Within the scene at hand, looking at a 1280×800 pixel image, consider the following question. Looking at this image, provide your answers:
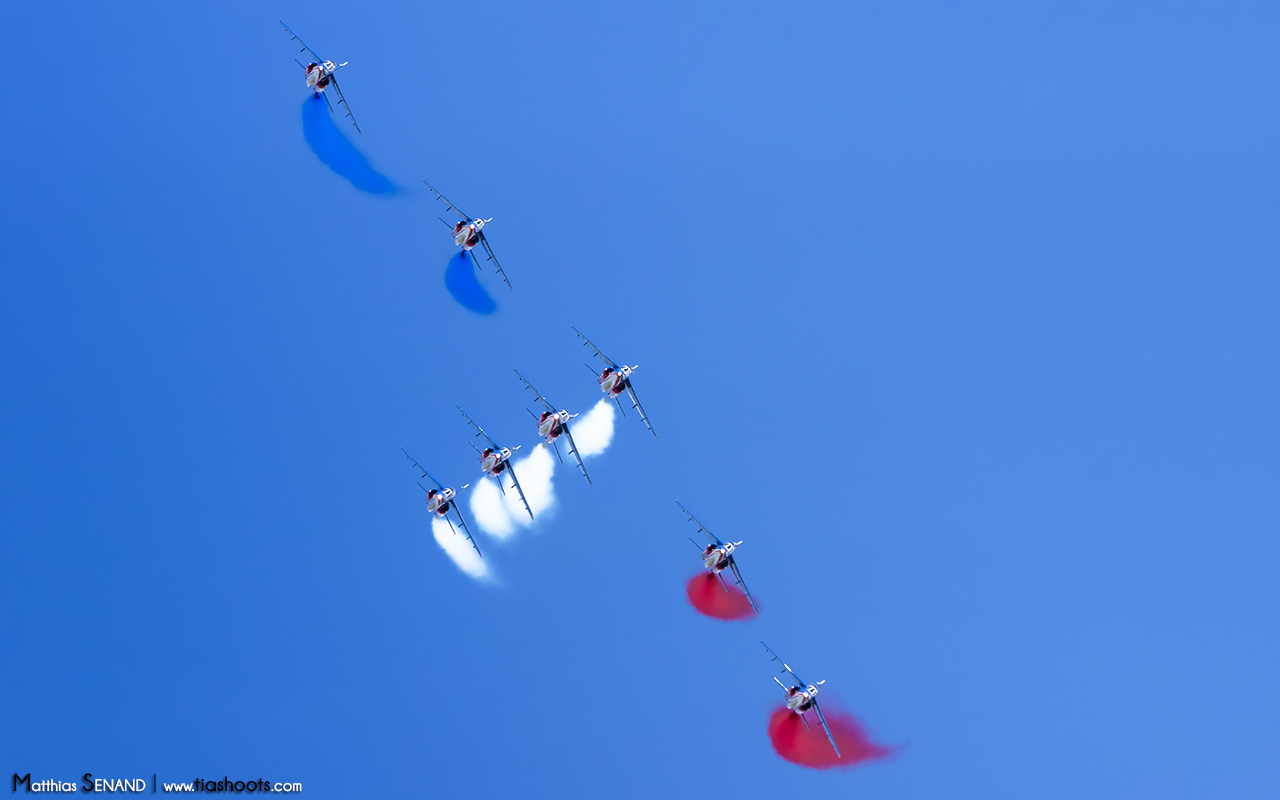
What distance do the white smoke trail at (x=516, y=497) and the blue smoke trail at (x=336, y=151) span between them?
769 inches

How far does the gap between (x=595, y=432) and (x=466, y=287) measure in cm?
1228

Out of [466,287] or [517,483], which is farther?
[466,287]

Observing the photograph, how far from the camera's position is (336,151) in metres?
73.4

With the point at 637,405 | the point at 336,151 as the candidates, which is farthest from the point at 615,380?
the point at 336,151

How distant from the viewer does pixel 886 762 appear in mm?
68250

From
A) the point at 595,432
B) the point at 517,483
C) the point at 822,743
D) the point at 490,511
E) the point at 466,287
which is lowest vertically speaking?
the point at 822,743

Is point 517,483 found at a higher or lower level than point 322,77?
lower

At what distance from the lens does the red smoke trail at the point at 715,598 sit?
68.8 meters

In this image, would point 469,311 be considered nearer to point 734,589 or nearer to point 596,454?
point 596,454

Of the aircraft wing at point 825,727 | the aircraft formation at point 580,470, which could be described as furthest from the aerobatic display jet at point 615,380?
the aircraft wing at point 825,727

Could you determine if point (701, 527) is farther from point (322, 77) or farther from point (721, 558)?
point (322, 77)

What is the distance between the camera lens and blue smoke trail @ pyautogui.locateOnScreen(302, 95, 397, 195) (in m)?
73.1

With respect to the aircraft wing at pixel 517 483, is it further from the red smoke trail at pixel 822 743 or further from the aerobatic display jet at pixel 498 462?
the red smoke trail at pixel 822 743

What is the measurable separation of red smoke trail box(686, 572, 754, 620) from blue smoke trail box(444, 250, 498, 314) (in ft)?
69.5
